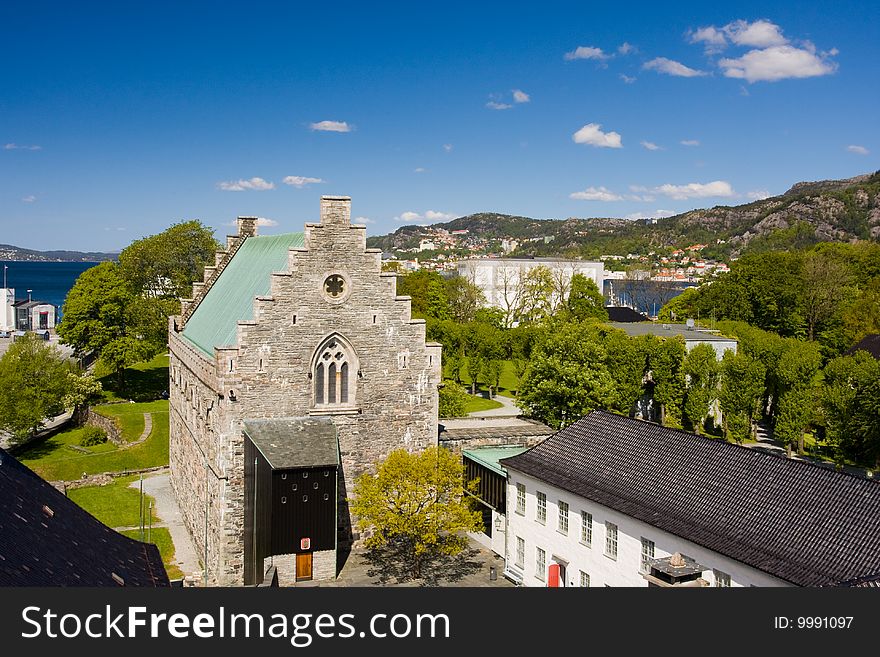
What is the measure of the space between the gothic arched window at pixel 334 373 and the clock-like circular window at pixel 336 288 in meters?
1.70

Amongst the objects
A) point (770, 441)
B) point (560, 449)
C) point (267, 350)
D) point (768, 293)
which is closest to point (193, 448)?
point (267, 350)

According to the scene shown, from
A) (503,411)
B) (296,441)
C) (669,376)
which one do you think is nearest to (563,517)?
(296,441)

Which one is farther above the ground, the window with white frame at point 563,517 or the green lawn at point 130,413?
the window with white frame at point 563,517

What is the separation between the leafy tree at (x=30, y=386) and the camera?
52.6 meters

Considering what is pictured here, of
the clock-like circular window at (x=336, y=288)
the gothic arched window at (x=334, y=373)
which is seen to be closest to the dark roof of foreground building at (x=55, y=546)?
the gothic arched window at (x=334, y=373)

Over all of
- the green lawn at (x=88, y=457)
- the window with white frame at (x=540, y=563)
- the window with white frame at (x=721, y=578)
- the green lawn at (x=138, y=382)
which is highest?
the window with white frame at (x=721, y=578)

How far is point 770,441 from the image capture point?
57625 mm

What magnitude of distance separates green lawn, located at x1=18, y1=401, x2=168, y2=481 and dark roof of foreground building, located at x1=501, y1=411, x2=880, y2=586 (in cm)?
2932

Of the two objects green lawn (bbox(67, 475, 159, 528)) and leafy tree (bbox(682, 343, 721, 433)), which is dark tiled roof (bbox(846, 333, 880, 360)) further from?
green lawn (bbox(67, 475, 159, 528))

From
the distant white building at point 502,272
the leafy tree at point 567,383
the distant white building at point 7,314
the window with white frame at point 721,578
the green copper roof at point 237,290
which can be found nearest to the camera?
the window with white frame at point 721,578

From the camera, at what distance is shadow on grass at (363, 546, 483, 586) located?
32000 millimetres

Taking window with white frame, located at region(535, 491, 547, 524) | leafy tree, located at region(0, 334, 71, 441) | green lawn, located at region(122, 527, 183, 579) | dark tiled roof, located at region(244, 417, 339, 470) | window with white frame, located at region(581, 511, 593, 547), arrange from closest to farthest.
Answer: window with white frame, located at region(581, 511, 593, 547) < dark tiled roof, located at region(244, 417, 339, 470) < window with white frame, located at region(535, 491, 547, 524) < green lawn, located at region(122, 527, 183, 579) < leafy tree, located at region(0, 334, 71, 441)

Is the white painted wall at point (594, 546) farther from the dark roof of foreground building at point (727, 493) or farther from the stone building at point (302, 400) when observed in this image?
the stone building at point (302, 400)

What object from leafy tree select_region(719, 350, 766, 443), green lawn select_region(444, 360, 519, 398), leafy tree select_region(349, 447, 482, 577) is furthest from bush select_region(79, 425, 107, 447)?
leafy tree select_region(719, 350, 766, 443)
